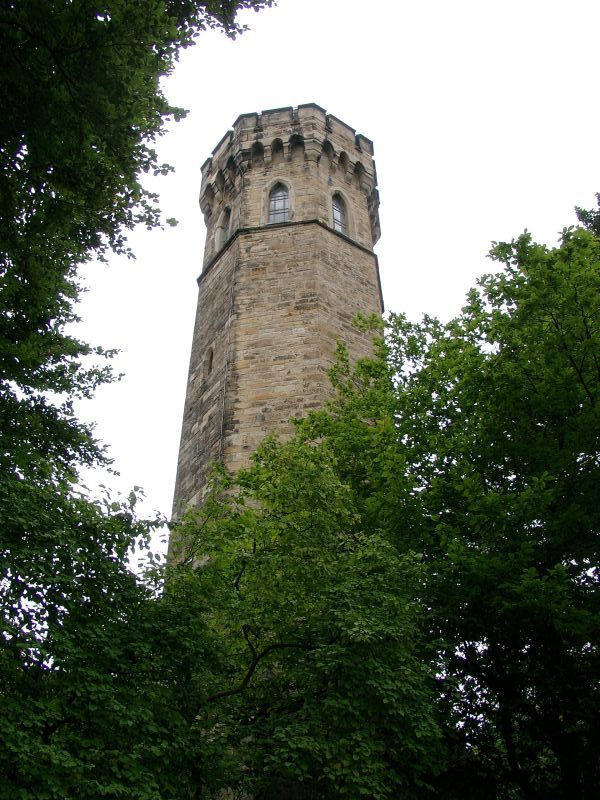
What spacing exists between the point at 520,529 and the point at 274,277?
10.6 metres

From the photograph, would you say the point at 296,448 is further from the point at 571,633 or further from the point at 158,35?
the point at 158,35

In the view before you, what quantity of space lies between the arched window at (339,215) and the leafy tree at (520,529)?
32.8 feet

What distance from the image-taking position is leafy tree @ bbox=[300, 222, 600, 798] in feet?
26.1

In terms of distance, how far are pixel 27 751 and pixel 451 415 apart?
7369 millimetres

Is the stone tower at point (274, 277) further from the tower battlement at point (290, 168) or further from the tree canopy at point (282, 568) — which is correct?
the tree canopy at point (282, 568)

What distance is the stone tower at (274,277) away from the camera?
1520 cm

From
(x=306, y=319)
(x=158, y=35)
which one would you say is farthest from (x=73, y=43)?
(x=306, y=319)

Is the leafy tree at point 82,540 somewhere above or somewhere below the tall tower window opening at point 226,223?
below

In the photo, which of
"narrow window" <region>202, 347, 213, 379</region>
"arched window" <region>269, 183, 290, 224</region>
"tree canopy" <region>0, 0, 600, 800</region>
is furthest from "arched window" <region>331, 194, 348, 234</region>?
"tree canopy" <region>0, 0, 600, 800</region>

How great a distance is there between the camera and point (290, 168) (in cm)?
2039

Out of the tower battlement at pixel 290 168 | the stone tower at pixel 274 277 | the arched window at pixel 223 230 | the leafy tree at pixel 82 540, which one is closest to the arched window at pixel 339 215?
the stone tower at pixel 274 277

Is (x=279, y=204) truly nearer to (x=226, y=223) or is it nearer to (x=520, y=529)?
(x=226, y=223)

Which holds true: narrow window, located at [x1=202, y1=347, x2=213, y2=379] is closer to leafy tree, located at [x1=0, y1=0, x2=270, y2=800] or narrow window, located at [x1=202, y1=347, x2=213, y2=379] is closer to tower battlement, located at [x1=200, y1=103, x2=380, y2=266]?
tower battlement, located at [x1=200, y1=103, x2=380, y2=266]

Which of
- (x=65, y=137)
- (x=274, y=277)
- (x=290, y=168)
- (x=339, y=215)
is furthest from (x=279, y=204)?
(x=65, y=137)
